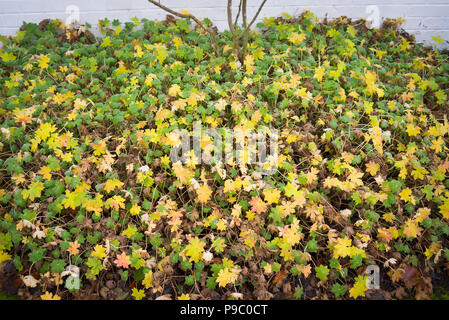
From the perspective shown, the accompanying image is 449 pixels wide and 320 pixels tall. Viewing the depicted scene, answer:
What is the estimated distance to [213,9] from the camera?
4.15 metres

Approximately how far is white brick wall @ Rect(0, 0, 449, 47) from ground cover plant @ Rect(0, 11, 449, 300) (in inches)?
6.2

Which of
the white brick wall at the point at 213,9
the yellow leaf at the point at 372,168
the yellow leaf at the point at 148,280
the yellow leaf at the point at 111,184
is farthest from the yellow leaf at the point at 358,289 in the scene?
the white brick wall at the point at 213,9

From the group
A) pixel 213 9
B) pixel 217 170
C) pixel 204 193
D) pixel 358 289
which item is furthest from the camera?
pixel 213 9

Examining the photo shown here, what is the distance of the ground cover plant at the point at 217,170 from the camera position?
2504mm

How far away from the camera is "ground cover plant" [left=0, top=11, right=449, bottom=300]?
2.50 m

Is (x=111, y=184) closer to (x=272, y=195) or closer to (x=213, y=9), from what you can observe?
(x=272, y=195)

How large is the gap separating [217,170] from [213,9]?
2296mm

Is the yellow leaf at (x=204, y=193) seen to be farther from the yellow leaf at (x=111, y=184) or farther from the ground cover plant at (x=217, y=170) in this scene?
the yellow leaf at (x=111, y=184)

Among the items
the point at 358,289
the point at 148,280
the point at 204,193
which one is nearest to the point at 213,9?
the point at 204,193

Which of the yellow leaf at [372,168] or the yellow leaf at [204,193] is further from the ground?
the yellow leaf at [372,168]

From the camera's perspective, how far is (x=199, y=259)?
254 centimetres

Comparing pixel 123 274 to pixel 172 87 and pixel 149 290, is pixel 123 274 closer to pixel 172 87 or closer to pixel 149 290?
pixel 149 290

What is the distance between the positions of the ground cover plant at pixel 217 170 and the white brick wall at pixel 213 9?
16cm
